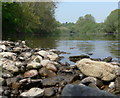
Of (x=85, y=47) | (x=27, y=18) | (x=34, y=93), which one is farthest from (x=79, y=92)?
(x=27, y=18)

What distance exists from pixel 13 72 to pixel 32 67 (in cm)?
63

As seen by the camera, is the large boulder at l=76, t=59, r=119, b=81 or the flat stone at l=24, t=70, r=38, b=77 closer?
the large boulder at l=76, t=59, r=119, b=81

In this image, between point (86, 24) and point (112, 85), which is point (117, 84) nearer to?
point (112, 85)

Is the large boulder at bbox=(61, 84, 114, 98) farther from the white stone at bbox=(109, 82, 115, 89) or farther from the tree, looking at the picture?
the tree

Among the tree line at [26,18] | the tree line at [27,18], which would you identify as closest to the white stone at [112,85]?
the tree line at [27,18]

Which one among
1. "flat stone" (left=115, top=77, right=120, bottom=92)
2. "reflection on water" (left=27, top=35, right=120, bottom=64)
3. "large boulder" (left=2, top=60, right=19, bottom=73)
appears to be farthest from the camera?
"reflection on water" (left=27, top=35, right=120, bottom=64)

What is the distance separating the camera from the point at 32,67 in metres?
6.57

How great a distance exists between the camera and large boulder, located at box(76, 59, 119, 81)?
226 inches

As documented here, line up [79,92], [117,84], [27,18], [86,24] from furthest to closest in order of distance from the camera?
[86,24]
[27,18]
[117,84]
[79,92]

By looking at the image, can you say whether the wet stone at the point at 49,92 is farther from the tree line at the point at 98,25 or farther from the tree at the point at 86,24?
the tree at the point at 86,24

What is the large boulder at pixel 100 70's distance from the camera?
5.75m

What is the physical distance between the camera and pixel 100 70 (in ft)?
19.2

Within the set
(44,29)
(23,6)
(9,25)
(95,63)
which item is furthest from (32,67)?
(44,29)

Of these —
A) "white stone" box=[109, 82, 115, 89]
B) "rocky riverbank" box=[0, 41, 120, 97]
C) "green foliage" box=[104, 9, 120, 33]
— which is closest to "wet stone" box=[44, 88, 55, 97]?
"rocky riverbank" box=[0, 41, 120, 97]
